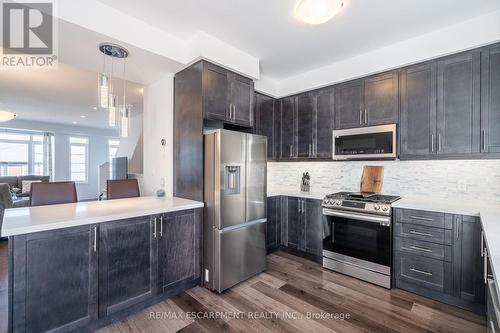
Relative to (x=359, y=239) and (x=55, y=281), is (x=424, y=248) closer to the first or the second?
(x=359, y=239)

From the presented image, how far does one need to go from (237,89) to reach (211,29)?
718 millimetres

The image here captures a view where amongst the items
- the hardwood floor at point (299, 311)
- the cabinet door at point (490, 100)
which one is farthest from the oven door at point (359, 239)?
the cabinet door at point (490, 100)

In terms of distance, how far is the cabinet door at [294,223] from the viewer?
3.29 meters

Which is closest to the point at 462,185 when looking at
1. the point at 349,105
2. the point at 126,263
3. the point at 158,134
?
the point at 349,105

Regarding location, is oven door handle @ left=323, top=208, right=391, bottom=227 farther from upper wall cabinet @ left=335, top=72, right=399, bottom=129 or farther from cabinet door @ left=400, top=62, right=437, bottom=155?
upper wall cabinet @ left=335, top=72, right=399, bottom=129

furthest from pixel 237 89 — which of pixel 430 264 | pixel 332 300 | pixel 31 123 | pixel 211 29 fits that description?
pixel 31 123

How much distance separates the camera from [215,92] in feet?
8.55

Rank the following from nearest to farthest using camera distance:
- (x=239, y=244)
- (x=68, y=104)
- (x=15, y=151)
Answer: (x=239, y=244)
(x=68, y=104)
(x=15, y=151)

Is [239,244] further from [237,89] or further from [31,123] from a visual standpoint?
[31,123]

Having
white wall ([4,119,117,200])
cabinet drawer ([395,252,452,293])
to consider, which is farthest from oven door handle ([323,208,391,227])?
white wall ([4,119,117,200])

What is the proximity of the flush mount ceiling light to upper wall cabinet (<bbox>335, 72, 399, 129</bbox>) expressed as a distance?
1.41 metres

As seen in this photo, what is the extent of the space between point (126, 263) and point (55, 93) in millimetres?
4582

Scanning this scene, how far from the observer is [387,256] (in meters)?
2.44

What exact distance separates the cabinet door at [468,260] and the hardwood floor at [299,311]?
20 cm
